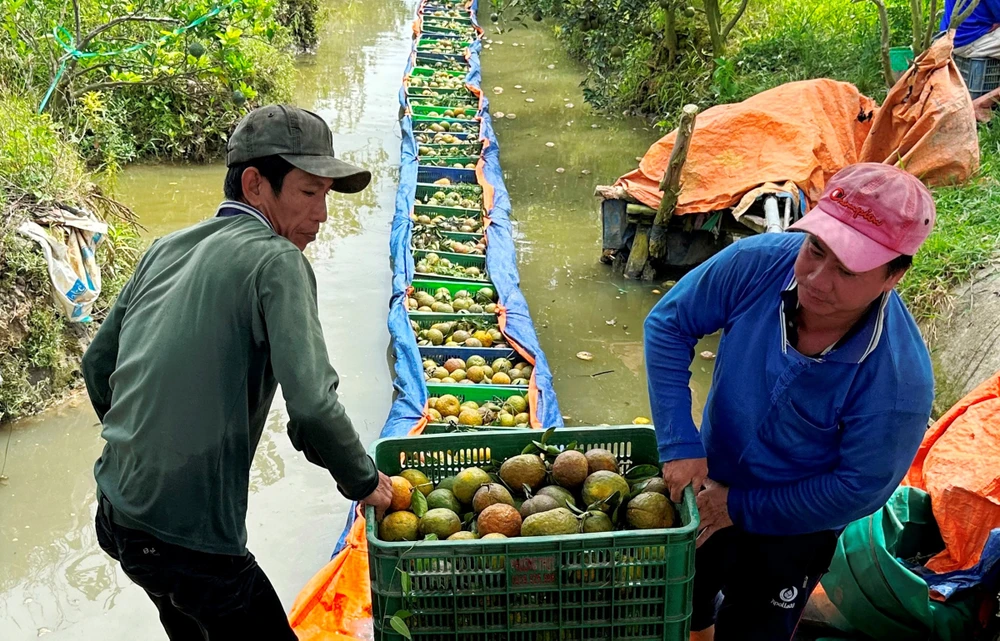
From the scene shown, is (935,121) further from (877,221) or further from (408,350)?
(877,221)

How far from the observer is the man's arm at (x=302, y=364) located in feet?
6.09

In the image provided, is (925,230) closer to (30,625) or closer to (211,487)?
(211,487)

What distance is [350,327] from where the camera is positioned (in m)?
5.70

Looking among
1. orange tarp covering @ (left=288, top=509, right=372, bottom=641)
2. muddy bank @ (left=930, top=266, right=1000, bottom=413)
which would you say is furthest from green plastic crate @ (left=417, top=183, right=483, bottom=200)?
orange tarp covering @ (left=288, top=509, right=372, bottom=641)

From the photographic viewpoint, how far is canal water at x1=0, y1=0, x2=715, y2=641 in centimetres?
362

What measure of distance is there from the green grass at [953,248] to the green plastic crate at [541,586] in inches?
130

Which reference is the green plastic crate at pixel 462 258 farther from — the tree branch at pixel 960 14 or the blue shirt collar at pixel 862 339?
the blue shirt collar at pixel 862 339

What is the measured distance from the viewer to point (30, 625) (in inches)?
132

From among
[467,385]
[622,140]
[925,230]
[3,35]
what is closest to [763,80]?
[622,140]

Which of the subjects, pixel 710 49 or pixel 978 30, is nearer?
pixel 978 30

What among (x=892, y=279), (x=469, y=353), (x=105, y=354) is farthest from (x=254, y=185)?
(x=469, y=353)

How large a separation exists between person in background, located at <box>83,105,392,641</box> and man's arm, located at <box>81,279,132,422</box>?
0.5 inches

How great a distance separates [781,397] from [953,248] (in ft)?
11.1

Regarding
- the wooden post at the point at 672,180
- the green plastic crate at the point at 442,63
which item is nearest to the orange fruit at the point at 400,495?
the wooden post at the point at 672,180
